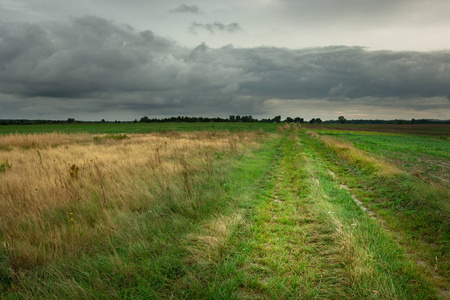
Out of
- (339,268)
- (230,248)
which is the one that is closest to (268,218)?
(230,248)

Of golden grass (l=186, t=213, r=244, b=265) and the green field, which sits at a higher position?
the green field

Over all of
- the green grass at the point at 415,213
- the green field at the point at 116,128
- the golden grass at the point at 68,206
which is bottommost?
the green grass at the point at 415,213

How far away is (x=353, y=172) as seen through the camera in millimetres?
12234

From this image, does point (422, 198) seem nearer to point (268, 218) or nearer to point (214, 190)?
point (268, 218)

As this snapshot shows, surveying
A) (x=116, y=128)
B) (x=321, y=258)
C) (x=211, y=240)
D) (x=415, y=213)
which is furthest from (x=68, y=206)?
(x=116, y=128)

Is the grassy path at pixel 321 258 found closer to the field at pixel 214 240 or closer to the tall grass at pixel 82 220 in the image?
the field at pixel 214 240

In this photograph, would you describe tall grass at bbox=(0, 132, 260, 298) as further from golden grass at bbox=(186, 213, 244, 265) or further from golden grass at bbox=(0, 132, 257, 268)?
golden grass at bbox=(186, 213, 244, 265)

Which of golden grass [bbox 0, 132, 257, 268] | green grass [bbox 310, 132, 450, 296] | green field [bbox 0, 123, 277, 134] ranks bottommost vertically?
green grass [bbox 310, 132, 450, 296]

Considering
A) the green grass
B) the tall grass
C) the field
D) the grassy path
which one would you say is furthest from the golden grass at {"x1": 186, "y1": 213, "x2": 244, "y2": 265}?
the green grass

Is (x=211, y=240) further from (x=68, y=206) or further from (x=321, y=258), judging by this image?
(x=68, y=206)

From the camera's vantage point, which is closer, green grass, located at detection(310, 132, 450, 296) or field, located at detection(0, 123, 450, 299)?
field, located at detection(0, 123, 450, 299)

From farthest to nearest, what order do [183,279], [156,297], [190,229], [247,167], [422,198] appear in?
[247,167], [422,198], [190,229], [183,279], [156,297]

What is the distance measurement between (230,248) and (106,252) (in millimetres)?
2292

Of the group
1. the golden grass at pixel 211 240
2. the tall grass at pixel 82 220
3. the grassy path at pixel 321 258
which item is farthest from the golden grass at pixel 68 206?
the grassy path at pixel 321 258
